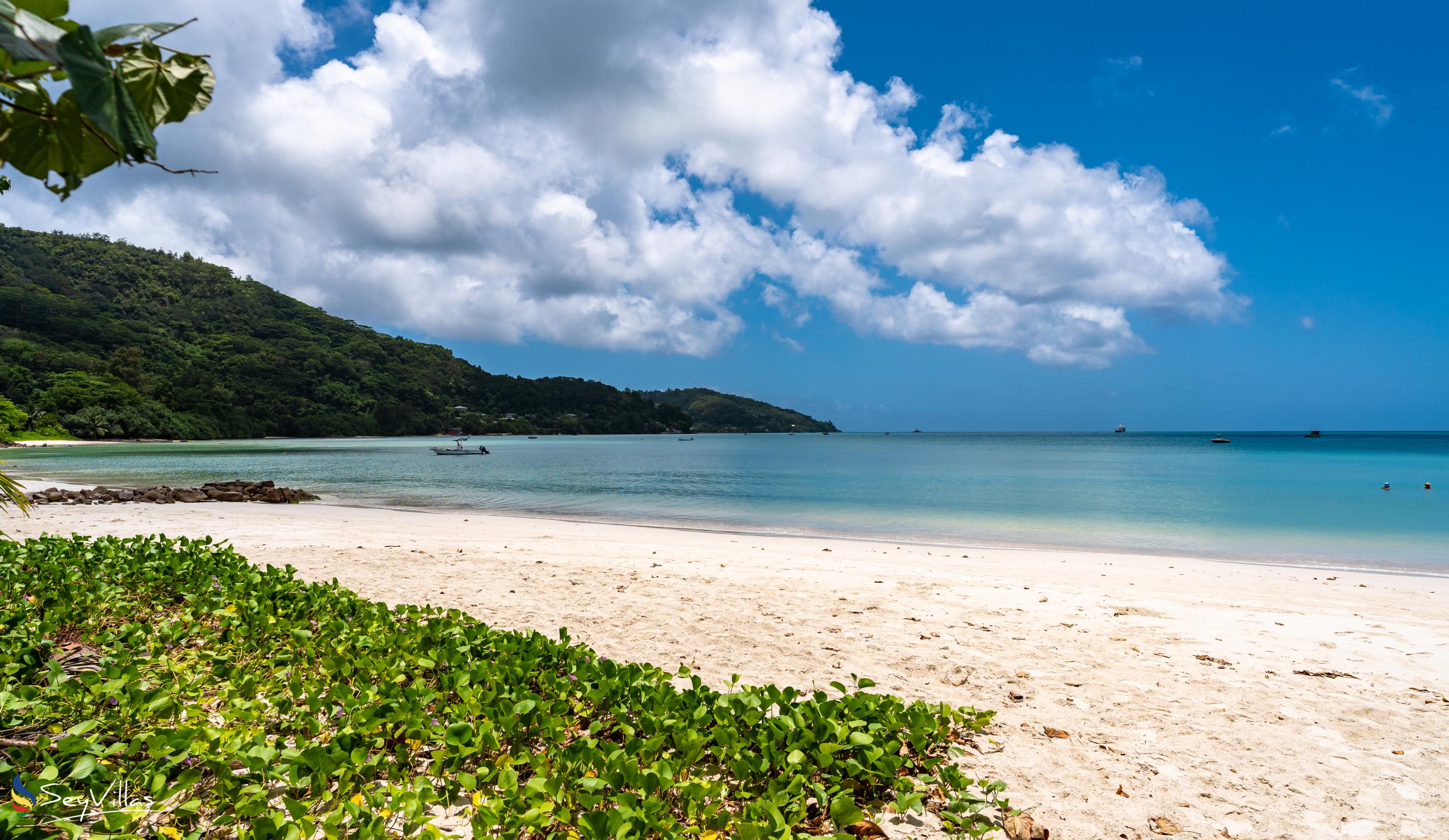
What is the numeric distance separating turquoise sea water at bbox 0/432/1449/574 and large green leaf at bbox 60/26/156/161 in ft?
52.0

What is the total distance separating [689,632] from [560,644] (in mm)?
2238

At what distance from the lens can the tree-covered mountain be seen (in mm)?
75562

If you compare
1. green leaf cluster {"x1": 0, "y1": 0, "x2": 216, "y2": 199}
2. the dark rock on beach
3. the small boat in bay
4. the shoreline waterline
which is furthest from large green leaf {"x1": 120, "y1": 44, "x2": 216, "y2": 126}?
the small boat in bay

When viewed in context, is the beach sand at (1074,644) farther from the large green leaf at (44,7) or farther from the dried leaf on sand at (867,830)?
the large green leaf at (44,7)

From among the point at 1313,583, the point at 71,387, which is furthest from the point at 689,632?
the point at 71,387

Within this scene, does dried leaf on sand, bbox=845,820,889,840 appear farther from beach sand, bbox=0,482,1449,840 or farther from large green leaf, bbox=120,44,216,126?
large green leaf, bbox=120,44,216,126

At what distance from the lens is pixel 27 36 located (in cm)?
79

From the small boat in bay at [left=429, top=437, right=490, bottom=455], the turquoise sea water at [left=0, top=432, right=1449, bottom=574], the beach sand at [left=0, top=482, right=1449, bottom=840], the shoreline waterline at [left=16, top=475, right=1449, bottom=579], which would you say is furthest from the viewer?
the small boat in bay at [left=429, top=437, right=490, bottom=455]

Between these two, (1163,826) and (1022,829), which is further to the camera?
(1163,826)

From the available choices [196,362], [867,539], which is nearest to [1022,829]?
[867,539]

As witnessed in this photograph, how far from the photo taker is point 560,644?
179 inches

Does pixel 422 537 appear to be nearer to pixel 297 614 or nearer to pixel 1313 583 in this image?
pixel 297 614

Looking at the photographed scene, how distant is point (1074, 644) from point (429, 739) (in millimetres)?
5696

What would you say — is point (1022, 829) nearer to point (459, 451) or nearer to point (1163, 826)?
point (1163, 826)
